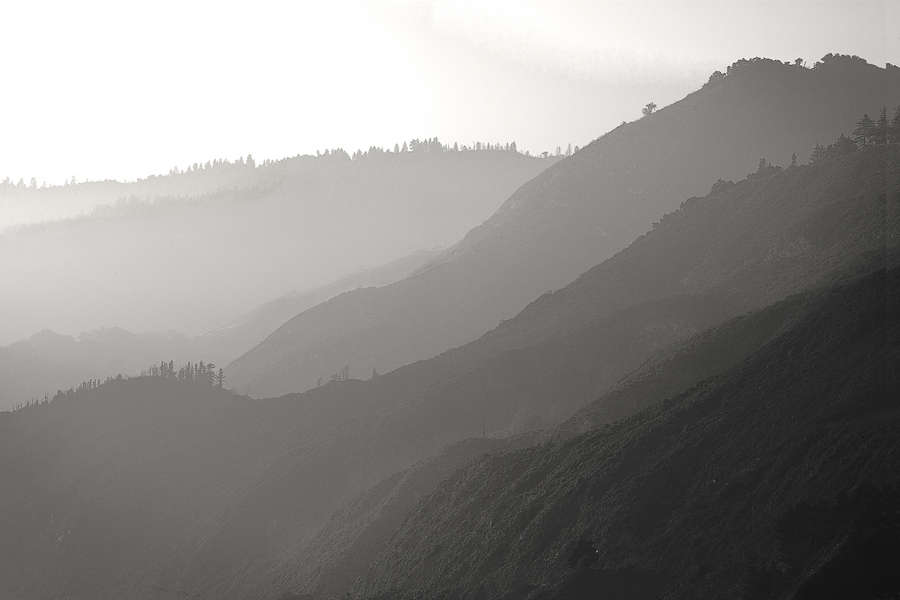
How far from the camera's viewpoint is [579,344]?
375ft

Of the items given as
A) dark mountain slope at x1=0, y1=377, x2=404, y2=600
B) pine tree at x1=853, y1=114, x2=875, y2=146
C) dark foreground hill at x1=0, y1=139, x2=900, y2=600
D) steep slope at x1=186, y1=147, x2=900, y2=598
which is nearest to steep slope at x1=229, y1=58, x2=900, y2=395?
dark mountain slope at x1=0, y1=377, x2=404, y2=600

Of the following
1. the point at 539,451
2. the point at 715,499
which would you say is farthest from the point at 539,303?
the point at 715,499

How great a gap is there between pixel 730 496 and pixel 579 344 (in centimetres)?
6817

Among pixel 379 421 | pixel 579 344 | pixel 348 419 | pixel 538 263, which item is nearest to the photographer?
pixel 579 344

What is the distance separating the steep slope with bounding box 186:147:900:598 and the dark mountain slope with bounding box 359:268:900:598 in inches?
1293

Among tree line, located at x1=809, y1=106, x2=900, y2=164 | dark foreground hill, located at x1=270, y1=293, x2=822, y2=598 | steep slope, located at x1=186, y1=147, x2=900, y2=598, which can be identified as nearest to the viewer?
dark foreground hill, located at x1=270, y1=293, x2=822, y2=598

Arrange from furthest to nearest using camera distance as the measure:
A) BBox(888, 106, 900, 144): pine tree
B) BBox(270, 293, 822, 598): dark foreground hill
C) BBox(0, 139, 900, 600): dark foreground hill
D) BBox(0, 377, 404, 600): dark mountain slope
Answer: BBox(888, 106, 900, 144): pine tree → BBox(0, 377, 404, 600): dark mountain slope → BBox(0, 139, 900, 600): dark foreground hill → BBox(270, 293, 822, 598): dark foreground hill

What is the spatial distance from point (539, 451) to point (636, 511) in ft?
81.2

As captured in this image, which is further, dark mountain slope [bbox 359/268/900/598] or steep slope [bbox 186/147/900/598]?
steep slope [bbox 186/147/900/598]

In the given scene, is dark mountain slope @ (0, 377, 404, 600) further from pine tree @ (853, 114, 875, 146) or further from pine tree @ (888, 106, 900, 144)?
pine tree @ (888, 106, 900, 144)

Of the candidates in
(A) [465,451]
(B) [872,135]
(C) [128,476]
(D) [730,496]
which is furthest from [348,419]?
(B) [872,135]

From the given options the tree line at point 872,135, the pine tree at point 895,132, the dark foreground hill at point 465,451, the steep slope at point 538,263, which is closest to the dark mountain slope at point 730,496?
the dark foreground hill at point 465,451

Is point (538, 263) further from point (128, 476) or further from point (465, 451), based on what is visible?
point (128, 476)

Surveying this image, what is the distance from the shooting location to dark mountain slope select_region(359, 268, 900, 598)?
126ft
